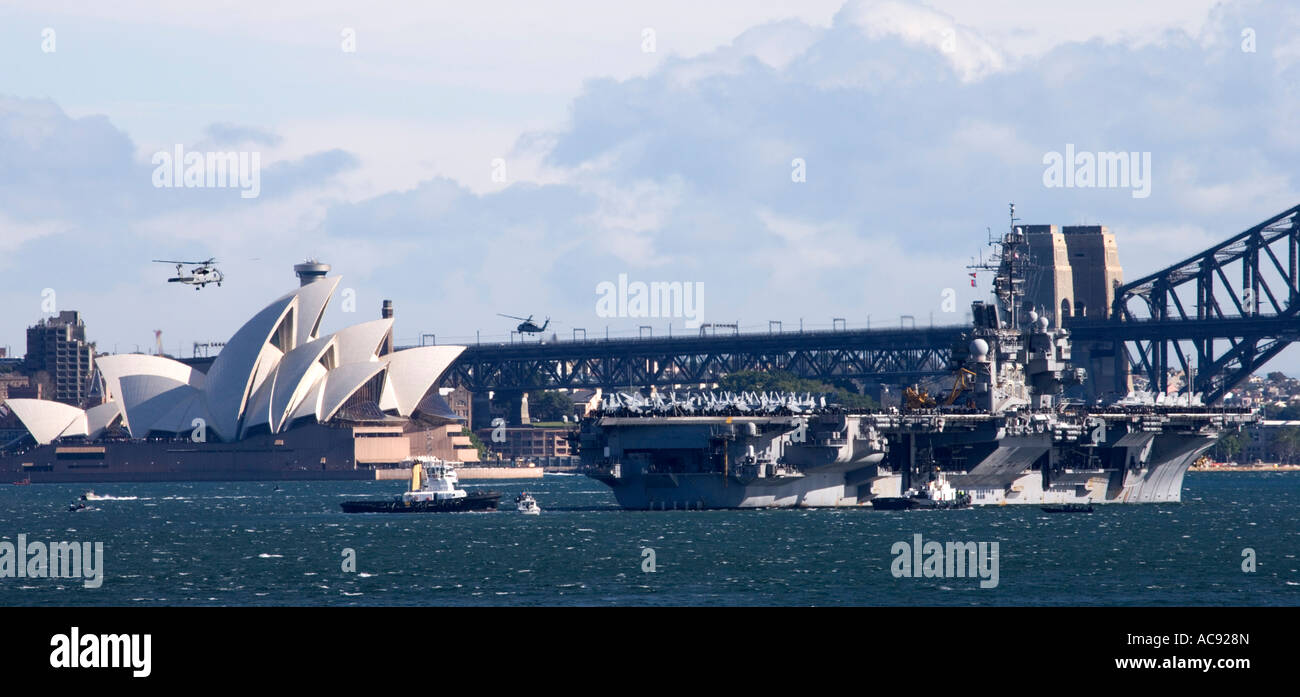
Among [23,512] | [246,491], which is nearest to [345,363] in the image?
[246,491]

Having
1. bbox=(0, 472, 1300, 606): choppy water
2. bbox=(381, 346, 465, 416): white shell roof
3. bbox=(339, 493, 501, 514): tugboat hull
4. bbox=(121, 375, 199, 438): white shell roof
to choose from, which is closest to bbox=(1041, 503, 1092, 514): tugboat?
bbox=(0, 472, 1300, 606): choppy water

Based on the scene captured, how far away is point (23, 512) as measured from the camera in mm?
102500

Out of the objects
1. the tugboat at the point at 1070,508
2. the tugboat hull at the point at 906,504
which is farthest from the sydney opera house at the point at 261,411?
the tugboat at the point at 1070,508

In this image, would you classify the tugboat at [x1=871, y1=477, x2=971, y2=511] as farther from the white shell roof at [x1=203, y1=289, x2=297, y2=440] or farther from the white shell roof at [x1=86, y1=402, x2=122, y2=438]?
the white shell roof at [x1=86, y1=402, x2=122, y2=438]

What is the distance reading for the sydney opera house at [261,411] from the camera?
158 meters

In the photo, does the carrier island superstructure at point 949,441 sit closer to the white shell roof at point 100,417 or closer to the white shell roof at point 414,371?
the white shell roof at point 414,371

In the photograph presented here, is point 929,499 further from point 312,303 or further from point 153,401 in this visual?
point 153,401

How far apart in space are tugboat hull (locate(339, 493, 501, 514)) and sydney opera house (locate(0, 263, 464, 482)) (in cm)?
6721

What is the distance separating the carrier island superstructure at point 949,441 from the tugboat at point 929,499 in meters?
0.76

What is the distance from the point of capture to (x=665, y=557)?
53.2 meters

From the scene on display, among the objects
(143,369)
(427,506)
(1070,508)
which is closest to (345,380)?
(143,369)

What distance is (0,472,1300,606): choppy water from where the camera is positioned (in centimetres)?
4272
